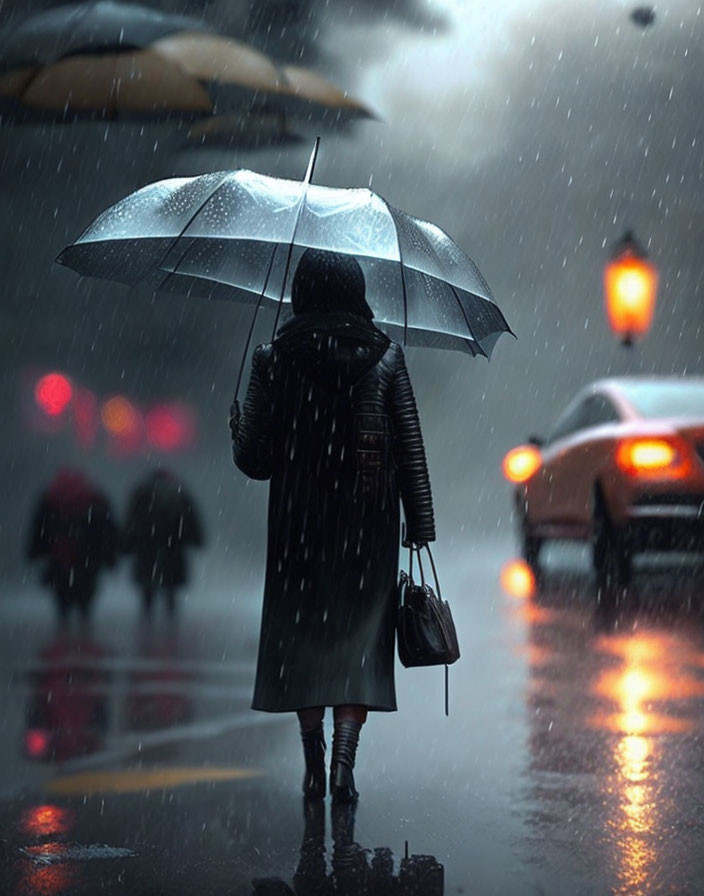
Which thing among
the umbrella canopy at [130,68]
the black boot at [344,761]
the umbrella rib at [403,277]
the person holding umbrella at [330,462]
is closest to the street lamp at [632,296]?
the umbrella canopy at [130,68]

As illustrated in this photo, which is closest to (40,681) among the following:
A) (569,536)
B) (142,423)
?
(569,536)

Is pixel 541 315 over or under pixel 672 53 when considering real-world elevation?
under

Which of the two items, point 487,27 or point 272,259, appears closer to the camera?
point 272,259

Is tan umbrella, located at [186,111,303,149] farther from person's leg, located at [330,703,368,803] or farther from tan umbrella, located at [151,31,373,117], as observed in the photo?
person's leg, located at [330,703,368,803]

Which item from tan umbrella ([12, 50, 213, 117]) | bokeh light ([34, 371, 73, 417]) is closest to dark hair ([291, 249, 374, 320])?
tan umbrella ([12, 50, 213, 117])

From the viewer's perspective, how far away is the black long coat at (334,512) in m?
5.26

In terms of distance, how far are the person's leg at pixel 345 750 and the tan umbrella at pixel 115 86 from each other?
29.8 feet

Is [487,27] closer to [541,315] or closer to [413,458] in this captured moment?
[541,315]

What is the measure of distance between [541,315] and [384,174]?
332 cm

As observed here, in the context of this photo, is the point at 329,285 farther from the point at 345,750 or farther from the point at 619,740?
the point at 619,740

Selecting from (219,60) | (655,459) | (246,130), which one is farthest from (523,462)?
(246,130)

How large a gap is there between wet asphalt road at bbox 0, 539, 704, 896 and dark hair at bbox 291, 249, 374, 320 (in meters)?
1.50

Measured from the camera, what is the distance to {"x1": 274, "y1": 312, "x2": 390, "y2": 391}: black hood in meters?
5.26

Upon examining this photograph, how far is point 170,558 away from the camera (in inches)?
553
